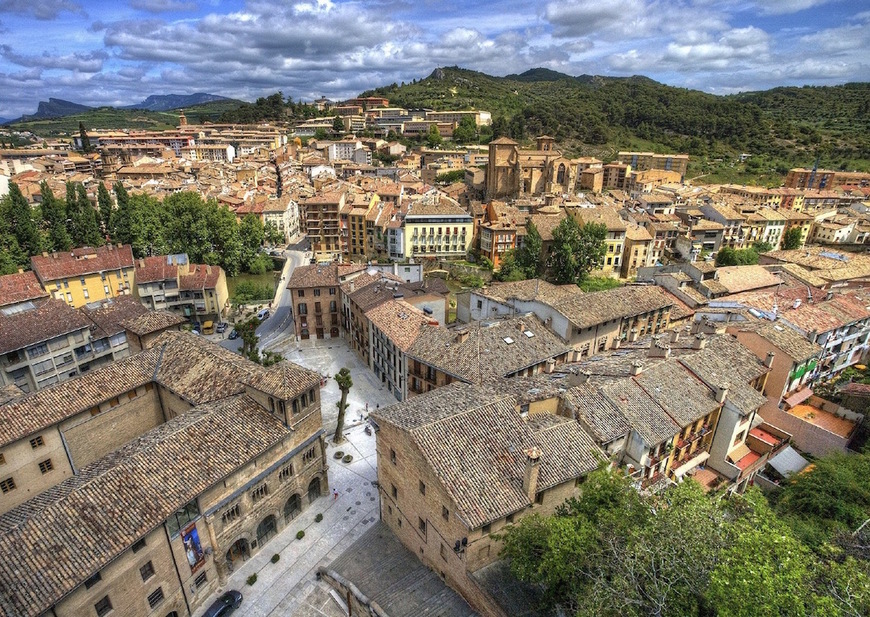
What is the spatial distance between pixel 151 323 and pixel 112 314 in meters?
12.5

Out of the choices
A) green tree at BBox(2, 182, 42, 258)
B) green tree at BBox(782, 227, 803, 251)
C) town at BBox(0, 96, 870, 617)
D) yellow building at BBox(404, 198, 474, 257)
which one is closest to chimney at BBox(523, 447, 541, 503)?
town at BBox(0, 96, 870, 617)

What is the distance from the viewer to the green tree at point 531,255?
74125 mm

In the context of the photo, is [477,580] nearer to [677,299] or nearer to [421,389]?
[421,389]

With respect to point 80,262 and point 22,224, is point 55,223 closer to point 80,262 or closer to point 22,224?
point 22,224

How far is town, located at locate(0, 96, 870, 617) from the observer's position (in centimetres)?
2139

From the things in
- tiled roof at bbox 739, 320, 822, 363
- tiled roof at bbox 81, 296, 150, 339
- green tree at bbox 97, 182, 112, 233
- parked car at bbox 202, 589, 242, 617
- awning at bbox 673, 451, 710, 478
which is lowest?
parked car at bbox 202, 589, 242, 617

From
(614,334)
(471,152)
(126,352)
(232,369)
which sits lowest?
(126,352)

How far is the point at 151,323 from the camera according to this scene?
45.8 m

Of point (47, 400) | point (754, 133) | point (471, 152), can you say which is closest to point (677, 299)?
point (47, 400)

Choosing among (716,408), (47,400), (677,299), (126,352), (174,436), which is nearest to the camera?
(174,436)

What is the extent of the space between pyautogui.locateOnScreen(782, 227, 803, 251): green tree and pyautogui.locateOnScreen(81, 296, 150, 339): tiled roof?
365 feet

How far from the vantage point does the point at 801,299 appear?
2050 inches

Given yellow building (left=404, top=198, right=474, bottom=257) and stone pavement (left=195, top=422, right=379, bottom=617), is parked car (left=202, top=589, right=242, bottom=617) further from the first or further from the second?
yellow building (left=404, top=198, right=474, bottom=257)

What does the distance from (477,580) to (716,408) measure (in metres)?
22.2
